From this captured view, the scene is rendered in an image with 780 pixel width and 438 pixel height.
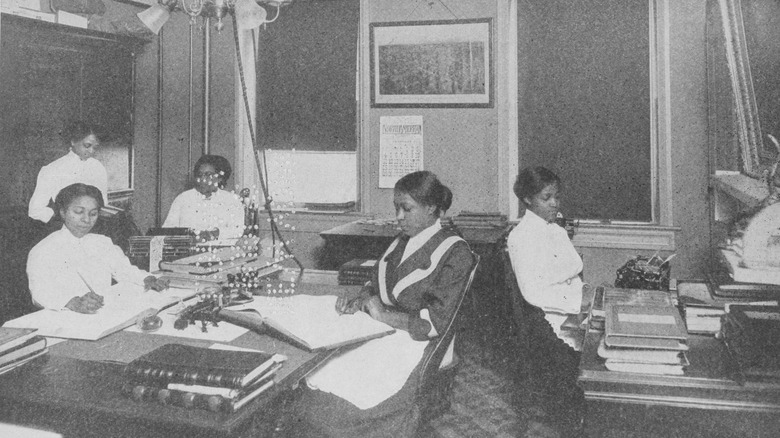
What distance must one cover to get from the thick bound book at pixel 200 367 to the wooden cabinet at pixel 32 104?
9.68ft

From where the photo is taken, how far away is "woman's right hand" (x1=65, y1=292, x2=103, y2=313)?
6.79 ft

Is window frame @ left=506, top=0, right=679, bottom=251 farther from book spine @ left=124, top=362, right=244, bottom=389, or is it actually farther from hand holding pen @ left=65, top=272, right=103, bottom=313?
book spine @ left=124, top=362, right=244, bottom=389

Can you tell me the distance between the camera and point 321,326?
195cm

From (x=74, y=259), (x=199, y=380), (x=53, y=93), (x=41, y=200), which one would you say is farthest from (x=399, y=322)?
(x=53, y=93)

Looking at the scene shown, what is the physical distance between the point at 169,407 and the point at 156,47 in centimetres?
459

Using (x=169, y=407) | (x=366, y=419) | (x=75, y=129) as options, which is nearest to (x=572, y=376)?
(x=366, y=419)

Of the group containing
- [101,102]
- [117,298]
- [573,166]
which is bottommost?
[117,298]

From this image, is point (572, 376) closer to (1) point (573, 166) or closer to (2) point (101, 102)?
(1) point (573, 166)

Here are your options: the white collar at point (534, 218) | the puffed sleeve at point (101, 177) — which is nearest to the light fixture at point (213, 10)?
the white collar at point (534, 218)

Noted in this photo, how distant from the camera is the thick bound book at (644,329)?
1605 mm

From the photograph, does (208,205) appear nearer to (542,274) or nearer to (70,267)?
→ (70,267)

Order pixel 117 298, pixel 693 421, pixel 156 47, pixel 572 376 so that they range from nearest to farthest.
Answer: pixel 693 421, pixel 117 298, pixel 572 376, pixel 156 47

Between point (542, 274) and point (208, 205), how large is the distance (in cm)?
234

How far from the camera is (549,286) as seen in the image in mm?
2842
